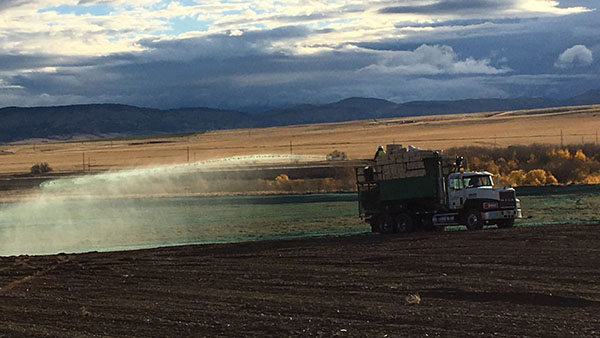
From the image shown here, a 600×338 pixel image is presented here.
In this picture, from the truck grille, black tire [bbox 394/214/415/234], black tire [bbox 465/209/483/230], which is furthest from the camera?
black tire [bbox 394/214/415/234]

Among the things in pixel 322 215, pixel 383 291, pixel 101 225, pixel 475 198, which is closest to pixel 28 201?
pixel 101 225

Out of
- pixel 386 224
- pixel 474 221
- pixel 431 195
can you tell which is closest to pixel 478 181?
pixel 474 221

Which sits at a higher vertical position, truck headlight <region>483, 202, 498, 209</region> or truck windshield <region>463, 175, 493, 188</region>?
truck windshield <region>463, 175, 493, 188</region>

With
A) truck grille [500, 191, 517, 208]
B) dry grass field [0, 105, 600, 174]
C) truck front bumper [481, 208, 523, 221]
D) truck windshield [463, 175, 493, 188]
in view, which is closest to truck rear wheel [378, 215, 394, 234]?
truck windshield [463, 175, 493, 188]

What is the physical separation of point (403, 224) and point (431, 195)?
170 centimetres

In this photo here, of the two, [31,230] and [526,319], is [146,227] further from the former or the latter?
[526,319]

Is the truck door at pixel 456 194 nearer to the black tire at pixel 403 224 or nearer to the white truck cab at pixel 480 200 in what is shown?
the white truck cab at pixel 480 200

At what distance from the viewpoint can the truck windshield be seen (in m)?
37.2

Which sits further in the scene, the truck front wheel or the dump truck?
the truck front wheel

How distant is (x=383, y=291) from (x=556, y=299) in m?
3.64

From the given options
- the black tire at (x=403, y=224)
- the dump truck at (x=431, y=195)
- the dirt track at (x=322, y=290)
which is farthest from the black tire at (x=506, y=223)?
the dirt track at (x=322, y=290)

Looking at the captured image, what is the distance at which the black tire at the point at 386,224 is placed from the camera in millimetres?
38688

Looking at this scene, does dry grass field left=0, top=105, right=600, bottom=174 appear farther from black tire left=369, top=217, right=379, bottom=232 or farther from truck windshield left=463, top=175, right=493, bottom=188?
truck windshield left=463, top=175, right=493, bottom=188

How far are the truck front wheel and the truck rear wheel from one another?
0.71ft
